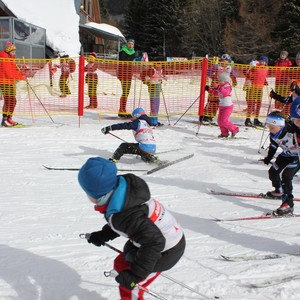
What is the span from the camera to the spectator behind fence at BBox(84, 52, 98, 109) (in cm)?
1076

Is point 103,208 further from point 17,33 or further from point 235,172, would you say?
point 17,33

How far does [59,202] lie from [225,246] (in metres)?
2.21

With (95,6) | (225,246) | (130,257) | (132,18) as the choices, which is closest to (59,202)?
(225,246)

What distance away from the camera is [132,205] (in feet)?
7.20

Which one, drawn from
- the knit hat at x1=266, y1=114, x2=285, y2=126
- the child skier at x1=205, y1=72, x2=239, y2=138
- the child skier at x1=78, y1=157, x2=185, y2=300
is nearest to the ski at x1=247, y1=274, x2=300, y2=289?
the child skier at x1=78, y1=157, x2=185, y2=300

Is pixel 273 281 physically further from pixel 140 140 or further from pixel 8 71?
pixel 8 71

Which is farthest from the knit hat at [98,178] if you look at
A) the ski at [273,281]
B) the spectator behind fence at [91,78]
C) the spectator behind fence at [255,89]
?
the spectator behind fence at [91,78]

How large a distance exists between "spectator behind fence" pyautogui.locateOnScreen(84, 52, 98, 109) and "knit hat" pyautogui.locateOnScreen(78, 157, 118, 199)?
8.73 metres

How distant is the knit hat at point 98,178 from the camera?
2.18m

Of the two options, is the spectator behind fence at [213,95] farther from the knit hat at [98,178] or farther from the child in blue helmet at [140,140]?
the knit hat at [98,178]

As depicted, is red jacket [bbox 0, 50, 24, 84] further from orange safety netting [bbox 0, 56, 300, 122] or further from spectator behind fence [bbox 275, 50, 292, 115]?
spectator behind fence [bbox 275, 50, 292, 115]

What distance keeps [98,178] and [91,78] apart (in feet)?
31.0

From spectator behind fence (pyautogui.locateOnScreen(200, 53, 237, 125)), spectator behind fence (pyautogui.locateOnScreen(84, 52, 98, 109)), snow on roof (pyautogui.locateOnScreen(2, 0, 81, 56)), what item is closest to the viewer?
spectator behind fence (pyautogui.locateOnScreen(200, 53, 237, 125))

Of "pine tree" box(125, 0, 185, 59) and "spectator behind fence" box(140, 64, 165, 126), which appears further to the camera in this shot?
"pine tree" box(125, 0, 185, 59)
